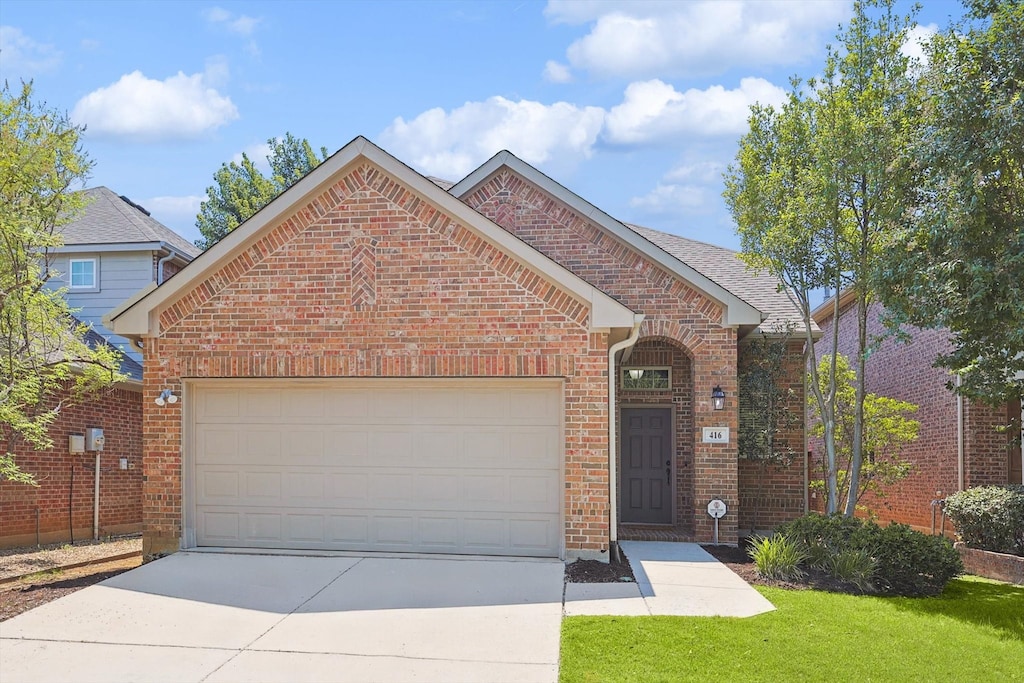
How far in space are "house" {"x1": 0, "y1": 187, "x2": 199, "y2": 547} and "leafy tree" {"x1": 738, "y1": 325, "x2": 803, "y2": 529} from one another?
34.1 feet

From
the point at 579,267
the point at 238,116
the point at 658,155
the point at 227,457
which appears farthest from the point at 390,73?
the point at 658,155

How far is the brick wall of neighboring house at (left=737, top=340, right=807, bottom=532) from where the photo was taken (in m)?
13.9

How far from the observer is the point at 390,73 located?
14.0 metres

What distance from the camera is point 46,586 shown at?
9469mm

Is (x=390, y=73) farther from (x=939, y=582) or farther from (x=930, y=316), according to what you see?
(x=939, y=582)

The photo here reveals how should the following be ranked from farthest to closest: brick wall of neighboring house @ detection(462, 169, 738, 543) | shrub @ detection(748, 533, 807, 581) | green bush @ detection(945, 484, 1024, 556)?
brick wall of neighboring house @ detection(462, 169, 738, 543), green bush @ detection(945, 484, 1024, 556), shrub @ detection(748, 533, 807, 581)

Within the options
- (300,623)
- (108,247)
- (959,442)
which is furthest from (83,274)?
(959,442)

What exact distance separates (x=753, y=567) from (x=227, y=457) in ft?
22.0

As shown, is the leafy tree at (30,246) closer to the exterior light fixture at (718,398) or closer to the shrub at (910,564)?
the exterior light fixture at (718,398)

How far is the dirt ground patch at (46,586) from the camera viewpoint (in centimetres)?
852

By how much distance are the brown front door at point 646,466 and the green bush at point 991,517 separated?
4350 millimetres

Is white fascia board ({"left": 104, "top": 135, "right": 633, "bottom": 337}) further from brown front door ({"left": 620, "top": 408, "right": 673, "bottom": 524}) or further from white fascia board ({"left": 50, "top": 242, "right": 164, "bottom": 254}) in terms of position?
white fascia board ({"left": 50, "top": 242, "right": 164, "bottom": 254})

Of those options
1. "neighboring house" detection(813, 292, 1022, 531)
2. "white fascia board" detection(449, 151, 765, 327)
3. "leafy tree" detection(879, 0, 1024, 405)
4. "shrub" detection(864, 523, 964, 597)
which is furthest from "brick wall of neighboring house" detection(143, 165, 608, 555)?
"neighboring house" detection(813, 292, 1022, 531)

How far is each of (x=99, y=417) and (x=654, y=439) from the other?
9.70 metres
